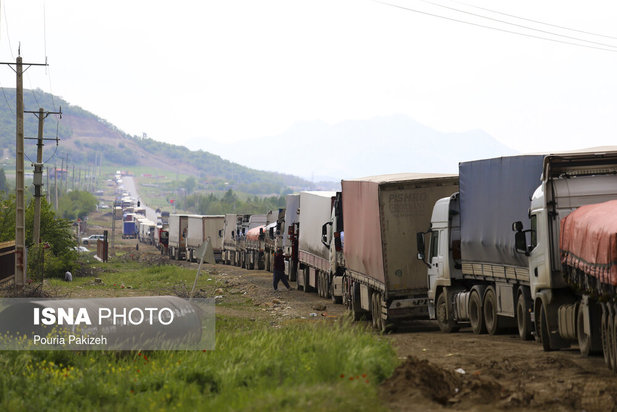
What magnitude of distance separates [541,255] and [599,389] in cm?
485

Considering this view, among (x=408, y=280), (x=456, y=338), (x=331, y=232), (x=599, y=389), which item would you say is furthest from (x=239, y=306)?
(x=599, y=389)

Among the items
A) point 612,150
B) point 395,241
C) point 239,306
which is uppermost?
point 612,150

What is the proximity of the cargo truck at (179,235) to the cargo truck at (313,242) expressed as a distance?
141ft

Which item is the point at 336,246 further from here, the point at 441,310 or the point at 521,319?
the point at 521,319

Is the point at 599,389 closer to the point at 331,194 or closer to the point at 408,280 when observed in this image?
the point at 408,280

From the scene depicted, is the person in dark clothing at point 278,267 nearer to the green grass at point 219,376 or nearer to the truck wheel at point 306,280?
the truck wheel at point 306,280

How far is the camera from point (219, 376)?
1280 centimetres

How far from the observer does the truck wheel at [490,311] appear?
747 inches

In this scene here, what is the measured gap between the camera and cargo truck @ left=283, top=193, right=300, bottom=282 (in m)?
41.5

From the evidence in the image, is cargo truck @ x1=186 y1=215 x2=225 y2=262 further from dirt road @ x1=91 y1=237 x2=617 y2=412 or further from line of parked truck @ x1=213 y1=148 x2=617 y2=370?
dirt road @ x1=91 y1=237 x2=617 y2=412

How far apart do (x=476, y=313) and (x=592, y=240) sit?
775 cm

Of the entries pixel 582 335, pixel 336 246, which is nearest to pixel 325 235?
pixel 336 246

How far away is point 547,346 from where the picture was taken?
1560 cm
